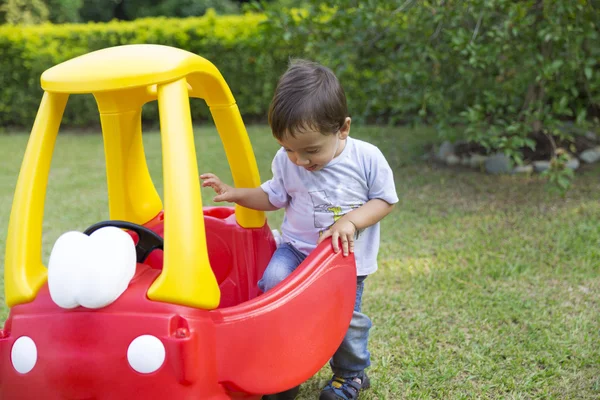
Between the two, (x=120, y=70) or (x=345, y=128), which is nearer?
(x=120, y=70)

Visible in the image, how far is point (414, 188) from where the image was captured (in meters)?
4.21

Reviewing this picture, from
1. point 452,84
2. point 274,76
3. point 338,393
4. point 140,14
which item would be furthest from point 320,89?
point 140,14

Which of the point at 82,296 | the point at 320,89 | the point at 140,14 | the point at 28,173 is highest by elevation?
the point at 320,89

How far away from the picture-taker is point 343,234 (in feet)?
5.51

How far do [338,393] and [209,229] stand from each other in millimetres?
704

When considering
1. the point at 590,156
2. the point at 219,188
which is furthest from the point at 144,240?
the point at 590,156

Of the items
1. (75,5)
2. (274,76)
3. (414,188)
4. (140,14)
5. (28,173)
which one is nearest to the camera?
(28,173)

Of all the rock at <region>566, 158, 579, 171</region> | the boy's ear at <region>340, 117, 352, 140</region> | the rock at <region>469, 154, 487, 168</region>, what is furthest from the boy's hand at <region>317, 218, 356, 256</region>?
the rock at <region>566, 158, 579, 171</region>

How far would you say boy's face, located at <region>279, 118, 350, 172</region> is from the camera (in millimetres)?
1626

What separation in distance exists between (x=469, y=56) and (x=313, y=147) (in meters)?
2.66

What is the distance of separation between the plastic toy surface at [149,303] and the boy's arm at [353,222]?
0.11 feet

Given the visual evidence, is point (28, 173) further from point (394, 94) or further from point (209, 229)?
point (394, 94)

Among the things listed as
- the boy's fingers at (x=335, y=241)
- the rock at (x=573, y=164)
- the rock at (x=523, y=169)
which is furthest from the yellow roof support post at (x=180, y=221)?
the rock at (x=573, y=164)

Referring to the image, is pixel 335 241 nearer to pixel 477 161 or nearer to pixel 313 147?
pixel 313 147
